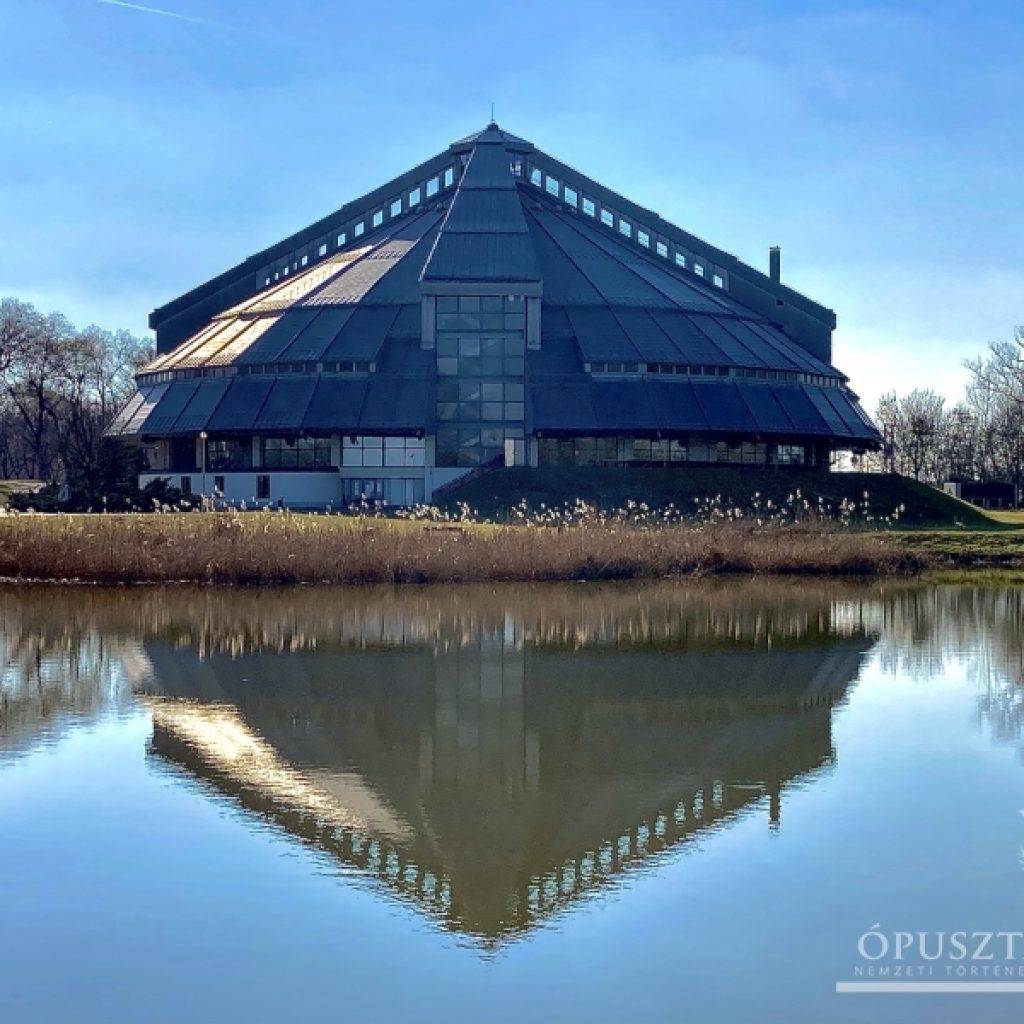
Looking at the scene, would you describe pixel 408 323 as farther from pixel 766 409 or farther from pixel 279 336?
pixel 766 409

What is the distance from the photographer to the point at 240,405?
80688 mm

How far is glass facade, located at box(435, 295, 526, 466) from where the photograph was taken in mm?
81562

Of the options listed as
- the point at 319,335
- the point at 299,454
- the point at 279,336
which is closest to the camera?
the point at 299,454

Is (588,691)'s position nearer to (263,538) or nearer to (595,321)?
(263,538)

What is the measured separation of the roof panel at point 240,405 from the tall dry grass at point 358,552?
32936 mm

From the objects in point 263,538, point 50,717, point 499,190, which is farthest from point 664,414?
point 50,717

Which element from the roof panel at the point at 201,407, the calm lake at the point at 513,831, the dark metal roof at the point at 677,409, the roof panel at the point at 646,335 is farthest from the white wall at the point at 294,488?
the calm lake at the point at 513,831

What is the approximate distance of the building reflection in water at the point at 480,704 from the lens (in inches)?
573

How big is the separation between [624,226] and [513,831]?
90391 mm

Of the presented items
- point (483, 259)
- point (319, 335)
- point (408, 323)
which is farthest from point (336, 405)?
point (483, 259)

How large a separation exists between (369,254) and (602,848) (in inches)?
3295

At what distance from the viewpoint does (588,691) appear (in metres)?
23.5

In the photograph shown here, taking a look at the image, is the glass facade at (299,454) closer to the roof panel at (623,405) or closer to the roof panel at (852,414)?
the roof panel at (623,405)

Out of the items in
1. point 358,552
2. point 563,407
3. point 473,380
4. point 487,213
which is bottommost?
point 358,552
